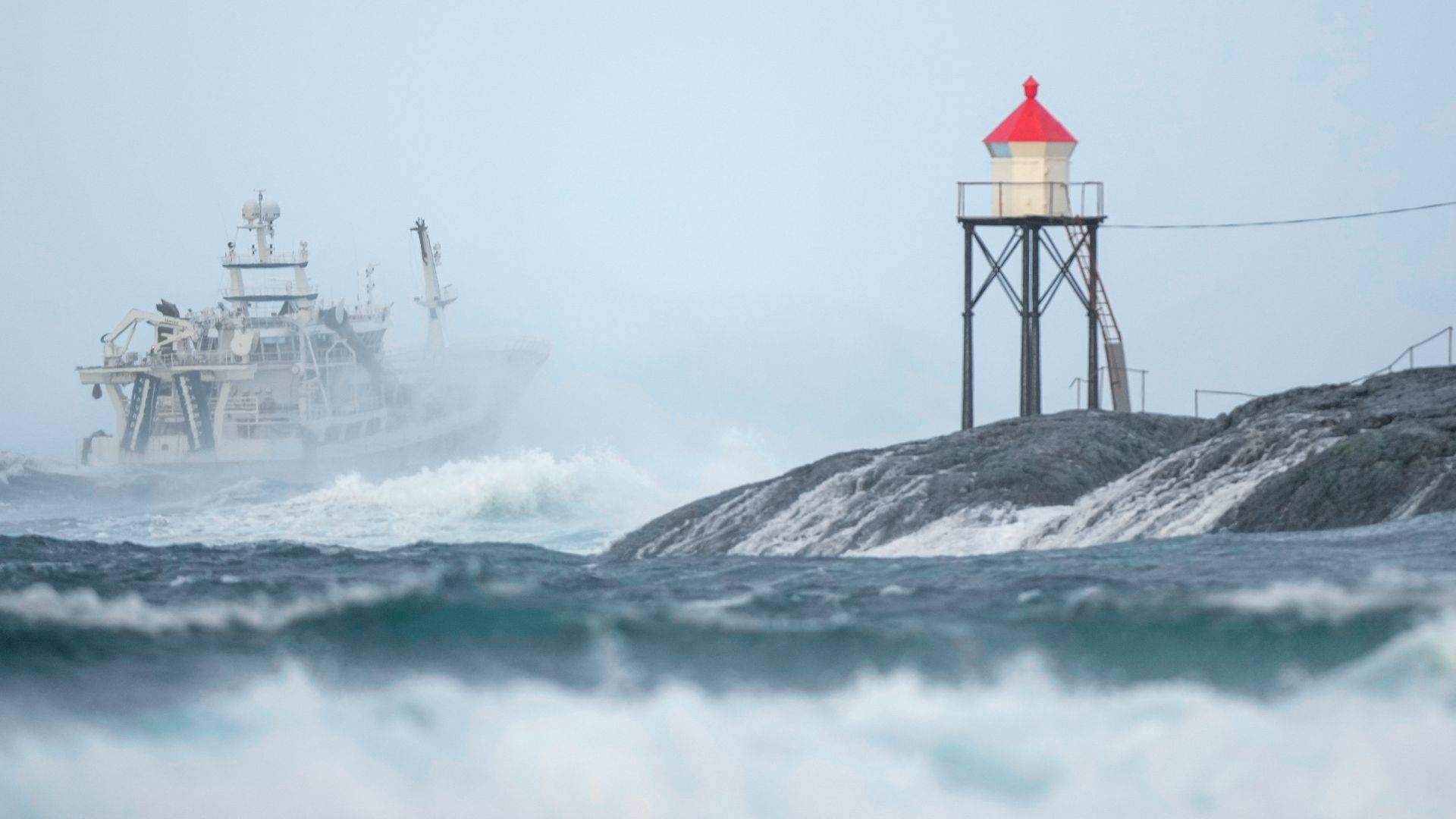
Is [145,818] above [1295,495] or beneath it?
beneath

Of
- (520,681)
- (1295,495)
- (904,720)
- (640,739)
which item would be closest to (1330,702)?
(904,720)

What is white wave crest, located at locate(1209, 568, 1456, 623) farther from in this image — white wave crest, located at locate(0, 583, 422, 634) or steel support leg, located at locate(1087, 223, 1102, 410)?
steel support leg, located at locate(1087, 223, 1102, 410)

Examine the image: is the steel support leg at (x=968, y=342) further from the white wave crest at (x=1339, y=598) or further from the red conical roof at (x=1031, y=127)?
the white wave crest at (x=1339, y=598)

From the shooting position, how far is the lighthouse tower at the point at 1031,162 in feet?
84.8

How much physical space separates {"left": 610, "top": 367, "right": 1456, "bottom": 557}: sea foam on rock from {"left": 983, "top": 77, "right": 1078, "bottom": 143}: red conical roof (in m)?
5.99

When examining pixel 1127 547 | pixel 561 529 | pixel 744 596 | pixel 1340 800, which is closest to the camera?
pixel 1340 800

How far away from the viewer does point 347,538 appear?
126 ft

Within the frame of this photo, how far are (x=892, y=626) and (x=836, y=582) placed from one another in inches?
76.5

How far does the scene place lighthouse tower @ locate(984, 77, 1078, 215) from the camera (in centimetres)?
2586

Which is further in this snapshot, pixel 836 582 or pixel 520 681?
pixel 836 582

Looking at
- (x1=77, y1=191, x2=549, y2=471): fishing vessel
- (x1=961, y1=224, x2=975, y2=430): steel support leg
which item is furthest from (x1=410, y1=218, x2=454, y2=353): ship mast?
(x1=961, y1=224, x2=975, y2=430): steel support leg

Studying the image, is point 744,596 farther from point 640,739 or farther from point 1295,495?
point 1295,495

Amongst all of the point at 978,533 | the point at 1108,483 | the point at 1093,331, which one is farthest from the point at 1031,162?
the point at 978,533

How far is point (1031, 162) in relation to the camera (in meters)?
25.9
